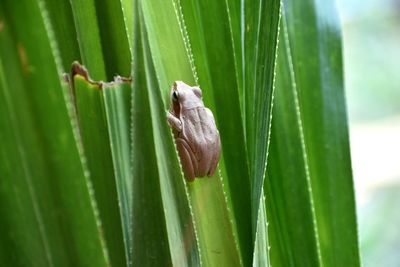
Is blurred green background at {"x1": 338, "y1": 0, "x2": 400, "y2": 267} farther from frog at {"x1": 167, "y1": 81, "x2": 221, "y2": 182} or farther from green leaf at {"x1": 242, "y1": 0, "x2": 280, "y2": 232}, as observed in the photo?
green leaf at {"x1": 242, "y1": 0, "x2": 280, "y2": 232}

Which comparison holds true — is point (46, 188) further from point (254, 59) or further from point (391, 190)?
point (391, 190)

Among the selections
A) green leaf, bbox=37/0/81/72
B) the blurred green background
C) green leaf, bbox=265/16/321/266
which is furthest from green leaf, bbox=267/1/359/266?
the blurred green background

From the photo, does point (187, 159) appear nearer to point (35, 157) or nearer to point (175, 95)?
point (175, 95)

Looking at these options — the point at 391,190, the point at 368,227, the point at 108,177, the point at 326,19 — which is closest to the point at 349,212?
the point at 326,19

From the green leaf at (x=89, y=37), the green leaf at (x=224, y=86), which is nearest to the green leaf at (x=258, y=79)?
the green leaf at (x=224, y=86)

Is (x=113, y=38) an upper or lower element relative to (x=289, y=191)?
upper

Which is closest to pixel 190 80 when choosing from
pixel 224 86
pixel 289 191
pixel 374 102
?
pixel 224 86
